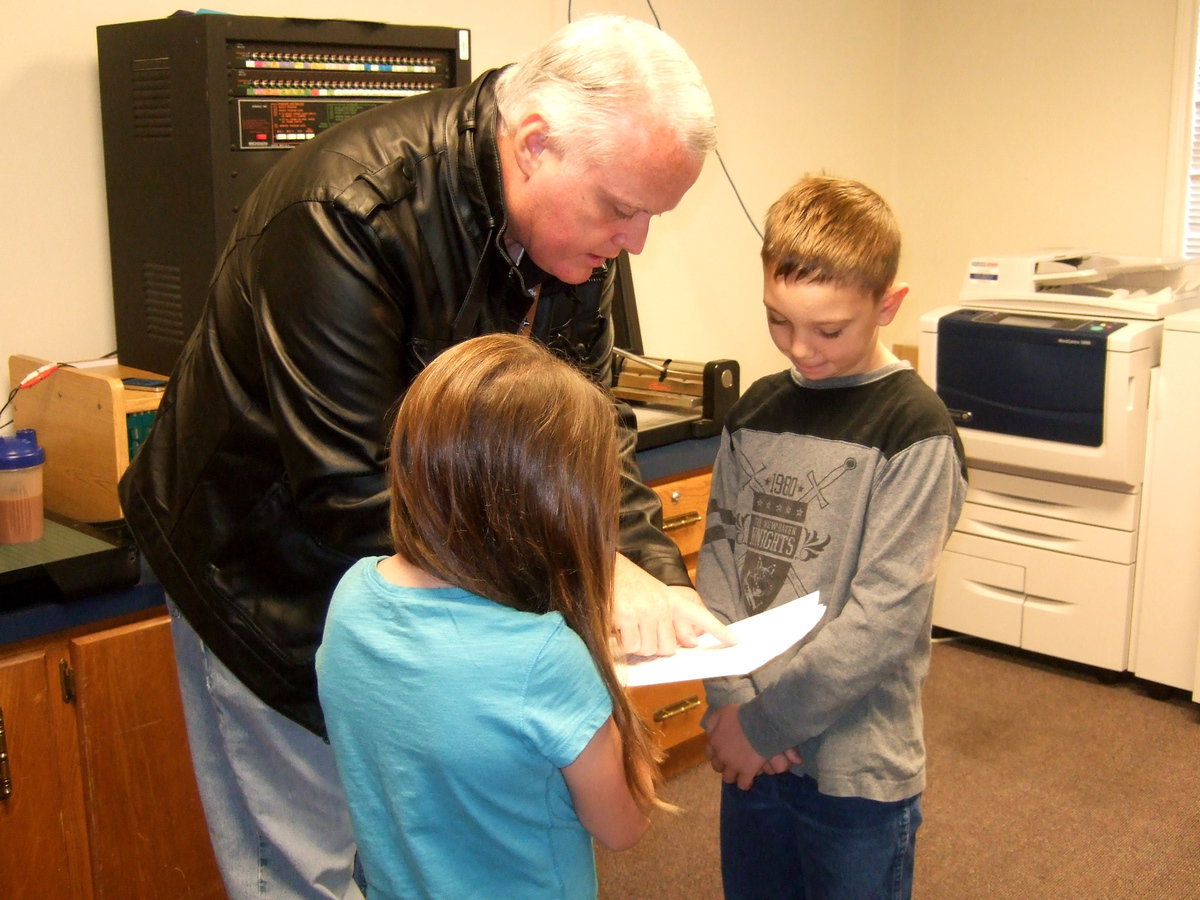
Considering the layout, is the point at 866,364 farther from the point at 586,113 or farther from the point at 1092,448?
the point at 1092,448

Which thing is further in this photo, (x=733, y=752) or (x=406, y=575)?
(x=733, y=752)

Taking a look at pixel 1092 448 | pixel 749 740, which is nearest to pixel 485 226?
pixel 749 740

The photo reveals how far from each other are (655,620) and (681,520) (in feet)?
4.45

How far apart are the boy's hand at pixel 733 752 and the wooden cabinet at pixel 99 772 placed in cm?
85

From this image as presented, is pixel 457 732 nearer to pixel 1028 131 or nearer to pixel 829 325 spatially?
pixel 829 325

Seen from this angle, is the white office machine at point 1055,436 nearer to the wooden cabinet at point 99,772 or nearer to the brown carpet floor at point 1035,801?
the brown carpet floor at point 1035,801

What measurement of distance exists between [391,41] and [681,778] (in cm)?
167

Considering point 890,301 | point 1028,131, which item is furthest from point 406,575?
point 1028,131

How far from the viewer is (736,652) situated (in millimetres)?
1075

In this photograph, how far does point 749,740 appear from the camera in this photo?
1485 mm

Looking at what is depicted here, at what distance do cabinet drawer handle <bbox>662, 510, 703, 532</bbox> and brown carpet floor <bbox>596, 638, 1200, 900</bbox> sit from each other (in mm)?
600

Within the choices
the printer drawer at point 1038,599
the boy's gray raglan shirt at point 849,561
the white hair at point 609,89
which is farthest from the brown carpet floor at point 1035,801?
the white hair at point 609,89

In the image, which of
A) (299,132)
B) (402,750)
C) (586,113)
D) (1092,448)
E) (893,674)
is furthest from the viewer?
(1092,448)

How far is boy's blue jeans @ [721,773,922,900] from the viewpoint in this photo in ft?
4.74
